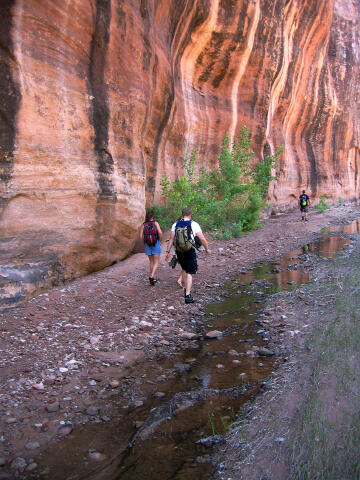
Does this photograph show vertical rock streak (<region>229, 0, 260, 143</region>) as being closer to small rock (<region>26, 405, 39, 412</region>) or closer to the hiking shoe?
the hiking shoe

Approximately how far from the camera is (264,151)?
69.1 feet

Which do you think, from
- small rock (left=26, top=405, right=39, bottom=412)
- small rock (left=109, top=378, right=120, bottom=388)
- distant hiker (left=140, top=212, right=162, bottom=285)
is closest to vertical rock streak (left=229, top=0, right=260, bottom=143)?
distant hiker (left=140, top=212, right=162, bottom=285)

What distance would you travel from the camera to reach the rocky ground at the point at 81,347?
10.3ft

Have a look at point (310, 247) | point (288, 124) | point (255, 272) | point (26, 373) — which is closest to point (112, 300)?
point (26, 373)

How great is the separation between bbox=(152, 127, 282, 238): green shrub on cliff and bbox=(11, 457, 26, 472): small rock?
8.96m

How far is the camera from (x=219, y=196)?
49.3 ft

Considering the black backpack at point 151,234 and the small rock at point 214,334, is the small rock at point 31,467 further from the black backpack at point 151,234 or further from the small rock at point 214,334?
the black backpack at point 151,234

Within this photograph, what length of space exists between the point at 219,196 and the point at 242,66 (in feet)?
23.6

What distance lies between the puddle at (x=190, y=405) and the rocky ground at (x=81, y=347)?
212mm

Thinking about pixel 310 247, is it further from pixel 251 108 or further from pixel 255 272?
pixel 251 108

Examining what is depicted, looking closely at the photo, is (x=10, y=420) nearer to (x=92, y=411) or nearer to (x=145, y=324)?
(x=92, y=411)

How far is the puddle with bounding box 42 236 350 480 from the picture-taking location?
105 inches

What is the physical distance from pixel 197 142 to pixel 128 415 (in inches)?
549

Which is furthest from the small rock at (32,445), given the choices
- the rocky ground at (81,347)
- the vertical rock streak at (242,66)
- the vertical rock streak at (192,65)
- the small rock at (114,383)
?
the vertical rock streak at (242,66)
